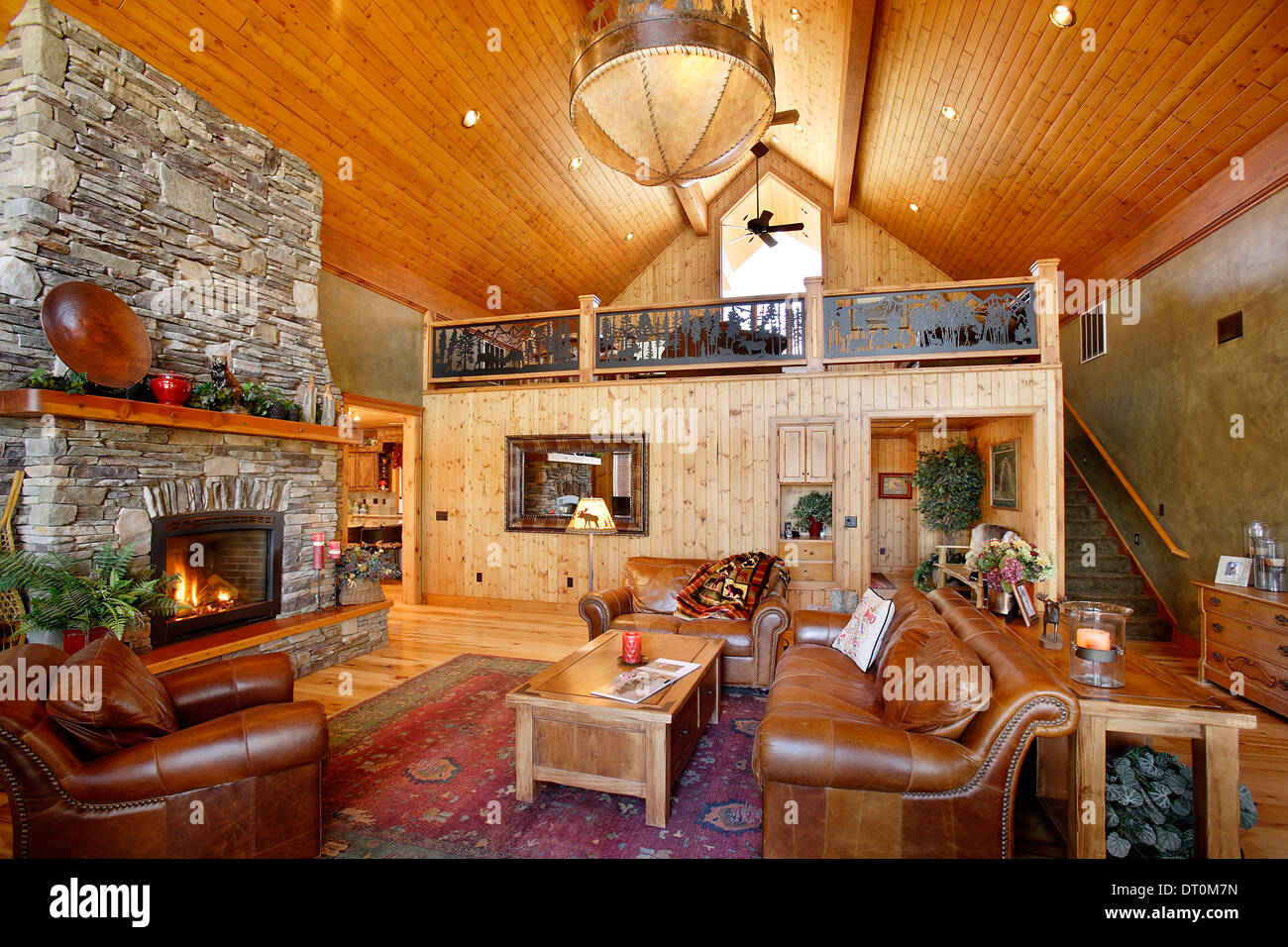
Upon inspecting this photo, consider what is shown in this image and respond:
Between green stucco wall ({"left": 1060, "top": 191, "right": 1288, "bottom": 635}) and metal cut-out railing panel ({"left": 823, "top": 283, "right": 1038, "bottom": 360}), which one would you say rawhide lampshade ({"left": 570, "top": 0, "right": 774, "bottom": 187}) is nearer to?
metal cut-out railing panel ({"left": 823, "top": 283, "right": 1038, "bottom": 360})

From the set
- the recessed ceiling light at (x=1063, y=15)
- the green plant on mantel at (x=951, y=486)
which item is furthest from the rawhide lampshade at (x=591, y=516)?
the green plant on mantel at (x=951, y=486)

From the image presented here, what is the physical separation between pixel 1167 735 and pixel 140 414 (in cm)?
491

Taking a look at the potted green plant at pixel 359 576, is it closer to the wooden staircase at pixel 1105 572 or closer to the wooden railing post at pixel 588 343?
the wooden railing post at pixel 588 343

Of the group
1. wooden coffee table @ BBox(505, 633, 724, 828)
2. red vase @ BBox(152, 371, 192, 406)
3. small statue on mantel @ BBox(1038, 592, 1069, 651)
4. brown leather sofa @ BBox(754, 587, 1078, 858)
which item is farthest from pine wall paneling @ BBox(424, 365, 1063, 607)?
brown leather sofa @ BBox(754, 587, 1078, 858)

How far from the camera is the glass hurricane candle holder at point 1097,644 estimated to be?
2.00 m

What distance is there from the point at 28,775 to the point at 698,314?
18.5 feet

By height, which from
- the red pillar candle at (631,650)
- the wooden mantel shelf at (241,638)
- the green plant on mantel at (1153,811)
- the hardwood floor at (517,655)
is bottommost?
the hardwood floor at (517,655)

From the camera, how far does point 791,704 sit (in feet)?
7.92

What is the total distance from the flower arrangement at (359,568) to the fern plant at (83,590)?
160 cm

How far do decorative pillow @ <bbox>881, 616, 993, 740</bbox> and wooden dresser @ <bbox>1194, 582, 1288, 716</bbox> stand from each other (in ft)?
9.17

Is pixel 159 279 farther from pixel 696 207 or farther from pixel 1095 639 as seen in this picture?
pixel 696 207

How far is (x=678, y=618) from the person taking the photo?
4305 mm

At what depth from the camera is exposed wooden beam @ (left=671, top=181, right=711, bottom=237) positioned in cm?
811
